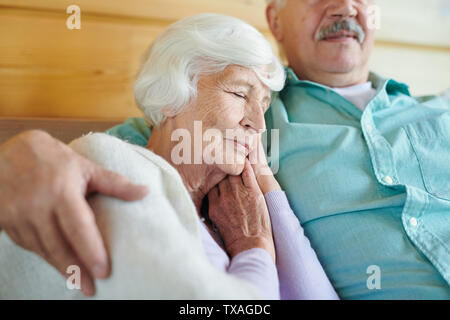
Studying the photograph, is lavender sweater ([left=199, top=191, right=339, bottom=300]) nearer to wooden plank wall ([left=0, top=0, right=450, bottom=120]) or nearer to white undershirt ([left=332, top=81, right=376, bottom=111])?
white undershirt ([left=332, top=81, right=376, bottom=111])

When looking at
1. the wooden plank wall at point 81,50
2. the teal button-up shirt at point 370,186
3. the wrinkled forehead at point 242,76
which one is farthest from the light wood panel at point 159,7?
the wrinkled forehead at point 242,76

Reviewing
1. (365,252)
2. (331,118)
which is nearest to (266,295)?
(365,252)

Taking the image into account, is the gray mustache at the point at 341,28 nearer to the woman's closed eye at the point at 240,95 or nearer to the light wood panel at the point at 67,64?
the woman's closed eye at the point at 240,95

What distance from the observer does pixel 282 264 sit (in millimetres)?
1091

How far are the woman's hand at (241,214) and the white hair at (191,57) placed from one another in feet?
0.90

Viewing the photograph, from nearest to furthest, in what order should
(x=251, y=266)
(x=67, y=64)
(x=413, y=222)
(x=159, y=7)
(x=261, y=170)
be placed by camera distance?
1. (x=251, y=266)
2. (x=413, y=222)
3. (x=261, y=170)
4. (x=67, y=64)
5. (x=159, y=7)

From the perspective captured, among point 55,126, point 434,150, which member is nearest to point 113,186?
point 55,126

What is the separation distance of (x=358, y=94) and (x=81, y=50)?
1.07 meters

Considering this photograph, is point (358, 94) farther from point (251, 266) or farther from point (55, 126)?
point (55, 126)

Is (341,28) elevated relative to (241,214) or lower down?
elevated

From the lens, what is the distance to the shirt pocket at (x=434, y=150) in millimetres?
1292

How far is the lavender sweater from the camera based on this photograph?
3.09ft

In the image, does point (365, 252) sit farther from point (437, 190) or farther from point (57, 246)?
point (57, 246)

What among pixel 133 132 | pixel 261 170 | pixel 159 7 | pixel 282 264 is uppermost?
pixel 159 7
